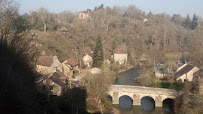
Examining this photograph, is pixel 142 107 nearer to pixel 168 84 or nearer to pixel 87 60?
pixel 168 84

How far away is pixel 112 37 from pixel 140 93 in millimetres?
30545

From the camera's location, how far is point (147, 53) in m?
52.9

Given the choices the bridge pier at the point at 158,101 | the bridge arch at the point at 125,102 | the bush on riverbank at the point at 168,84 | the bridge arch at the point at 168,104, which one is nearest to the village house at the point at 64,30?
the bush on riverbank at the point at 168,84

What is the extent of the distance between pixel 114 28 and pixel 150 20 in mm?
21816

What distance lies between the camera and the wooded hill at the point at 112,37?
39.4 meters

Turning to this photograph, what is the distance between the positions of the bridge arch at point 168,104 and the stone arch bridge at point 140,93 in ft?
2.07

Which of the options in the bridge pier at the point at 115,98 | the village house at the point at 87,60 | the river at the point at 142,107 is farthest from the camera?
the village house at the point at 87,60

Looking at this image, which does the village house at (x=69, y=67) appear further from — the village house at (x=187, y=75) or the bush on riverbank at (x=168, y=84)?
the village house at (x=187, y=75)

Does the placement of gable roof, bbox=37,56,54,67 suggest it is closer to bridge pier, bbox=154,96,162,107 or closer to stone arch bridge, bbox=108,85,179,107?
stone arch bridge, bbox=108,85,179,107

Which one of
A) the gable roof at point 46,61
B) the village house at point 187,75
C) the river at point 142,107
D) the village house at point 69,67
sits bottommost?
the river at point 142,107

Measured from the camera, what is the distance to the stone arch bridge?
77.5 feet

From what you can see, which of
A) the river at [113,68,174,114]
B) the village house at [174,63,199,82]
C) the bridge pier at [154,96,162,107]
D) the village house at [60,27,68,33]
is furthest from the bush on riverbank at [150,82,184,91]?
the village house at [60,27,68,33]

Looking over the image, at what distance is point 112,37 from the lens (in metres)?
53.4

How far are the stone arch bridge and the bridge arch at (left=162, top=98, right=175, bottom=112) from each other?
632 millimetres
